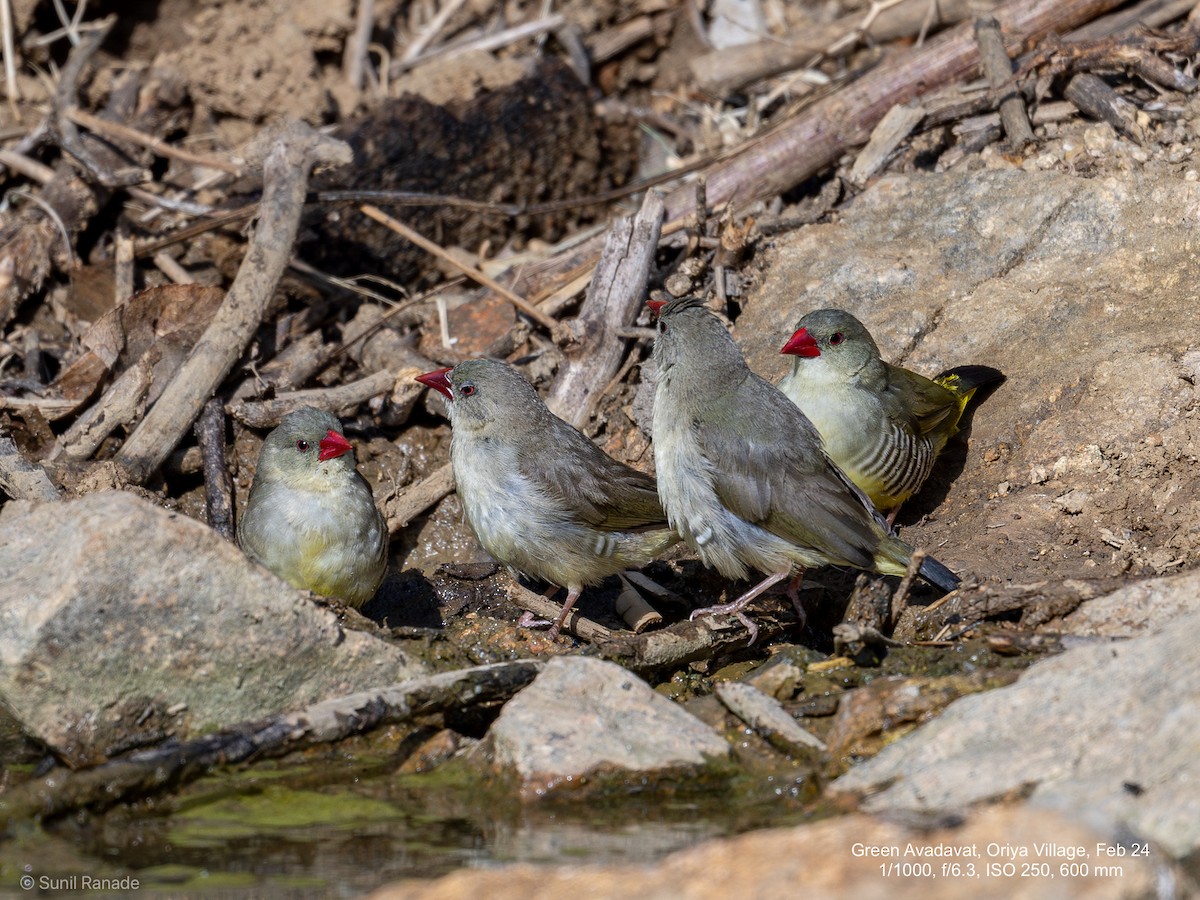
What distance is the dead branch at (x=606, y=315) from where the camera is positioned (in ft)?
25.7

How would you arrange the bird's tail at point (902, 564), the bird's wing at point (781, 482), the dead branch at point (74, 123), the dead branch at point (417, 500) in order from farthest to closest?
1. the dead branch at point (74, 123)
2. the dead branch at point (417, 500)
3. the bird's wing at point (781, 482)
4. the bird's tail at point (902, 564)

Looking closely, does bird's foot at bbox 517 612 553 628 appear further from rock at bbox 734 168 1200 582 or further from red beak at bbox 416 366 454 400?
rock at bbox 734 168 1200 582

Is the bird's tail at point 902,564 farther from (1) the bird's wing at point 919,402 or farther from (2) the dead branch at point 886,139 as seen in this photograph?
(2) the dead branch at point 886,139

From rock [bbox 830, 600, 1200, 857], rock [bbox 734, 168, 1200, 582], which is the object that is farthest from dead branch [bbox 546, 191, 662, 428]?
rock [bbox 830, 600, 1200, 857]

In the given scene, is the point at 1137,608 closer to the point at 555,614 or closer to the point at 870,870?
the point at 870,870

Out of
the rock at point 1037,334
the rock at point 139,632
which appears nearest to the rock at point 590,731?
the rock at point 139,632

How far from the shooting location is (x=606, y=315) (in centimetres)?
792

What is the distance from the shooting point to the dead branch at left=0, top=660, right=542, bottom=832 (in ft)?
14.1

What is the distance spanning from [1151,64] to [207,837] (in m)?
6.86

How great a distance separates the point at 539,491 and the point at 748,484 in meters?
1.04

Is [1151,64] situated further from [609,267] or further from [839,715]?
[839,715]

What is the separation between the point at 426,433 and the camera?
810cm

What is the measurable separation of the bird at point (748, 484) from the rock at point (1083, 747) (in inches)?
58.5

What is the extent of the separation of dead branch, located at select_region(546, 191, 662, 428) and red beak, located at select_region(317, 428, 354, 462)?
5.56ft
